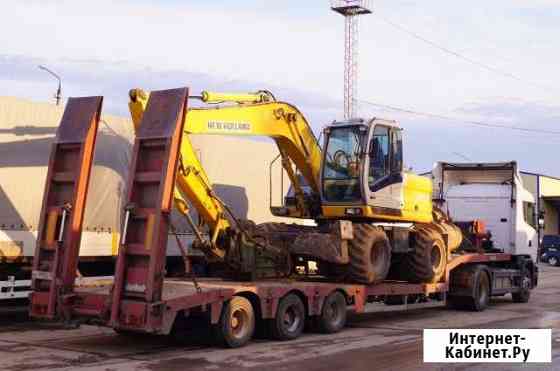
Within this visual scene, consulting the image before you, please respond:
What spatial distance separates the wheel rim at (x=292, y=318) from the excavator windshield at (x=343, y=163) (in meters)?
3.21

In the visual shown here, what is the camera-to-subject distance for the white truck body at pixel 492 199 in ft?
70.2

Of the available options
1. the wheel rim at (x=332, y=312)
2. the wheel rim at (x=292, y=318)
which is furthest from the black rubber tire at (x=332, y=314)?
the wheel rim at (x=292, y=318)

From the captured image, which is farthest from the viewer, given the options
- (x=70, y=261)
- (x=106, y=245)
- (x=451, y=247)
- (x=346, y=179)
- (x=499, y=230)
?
(x=499, y=230)

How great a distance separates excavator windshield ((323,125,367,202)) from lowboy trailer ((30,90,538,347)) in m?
2.52

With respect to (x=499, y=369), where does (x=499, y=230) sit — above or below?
above

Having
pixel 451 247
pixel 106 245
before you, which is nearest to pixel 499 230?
pixel 451 247

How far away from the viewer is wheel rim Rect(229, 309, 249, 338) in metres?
12.1

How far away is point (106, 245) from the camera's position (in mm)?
14773

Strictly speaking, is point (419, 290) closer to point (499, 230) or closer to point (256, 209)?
point (256, 209)

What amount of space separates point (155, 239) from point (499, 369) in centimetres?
498

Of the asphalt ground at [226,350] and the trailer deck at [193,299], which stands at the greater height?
the trailer deck at [193,299]

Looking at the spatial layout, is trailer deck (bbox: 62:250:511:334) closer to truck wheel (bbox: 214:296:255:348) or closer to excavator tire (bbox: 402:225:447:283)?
truck wheel (bbox: 214:296:255:348)

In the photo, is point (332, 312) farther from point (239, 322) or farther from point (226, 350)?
point (226, 350)

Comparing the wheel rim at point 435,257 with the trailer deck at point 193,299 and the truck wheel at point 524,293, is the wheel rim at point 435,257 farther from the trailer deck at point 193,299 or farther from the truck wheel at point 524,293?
the truck wheel at point 524,293
